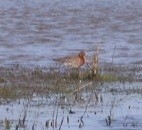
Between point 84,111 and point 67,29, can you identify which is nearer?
point 84,111

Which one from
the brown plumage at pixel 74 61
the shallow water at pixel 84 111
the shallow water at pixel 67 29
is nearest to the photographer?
the shallow water at pixel 84 111

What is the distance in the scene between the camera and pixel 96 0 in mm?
37156

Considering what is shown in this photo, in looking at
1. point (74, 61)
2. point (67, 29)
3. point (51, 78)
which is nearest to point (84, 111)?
point (51, 78)

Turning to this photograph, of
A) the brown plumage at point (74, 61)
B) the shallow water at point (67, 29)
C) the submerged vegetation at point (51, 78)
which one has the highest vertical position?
the shallow water at point (67, 29)

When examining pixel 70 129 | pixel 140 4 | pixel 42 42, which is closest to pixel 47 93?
pixel 70 129

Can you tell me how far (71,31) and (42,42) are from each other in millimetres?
2763

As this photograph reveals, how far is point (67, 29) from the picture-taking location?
25.9m

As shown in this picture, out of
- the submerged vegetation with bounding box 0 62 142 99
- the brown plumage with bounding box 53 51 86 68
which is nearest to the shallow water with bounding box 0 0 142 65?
the submerged vegetation with bounding box 0 62 142 99

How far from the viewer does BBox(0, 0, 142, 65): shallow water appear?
1986 cm

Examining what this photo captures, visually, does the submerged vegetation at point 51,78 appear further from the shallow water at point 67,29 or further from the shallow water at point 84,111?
the shallow water at point 67,29

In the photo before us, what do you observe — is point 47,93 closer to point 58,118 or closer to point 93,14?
point 58,118

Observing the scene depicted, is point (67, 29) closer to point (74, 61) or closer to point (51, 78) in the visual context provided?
point (74, 61)

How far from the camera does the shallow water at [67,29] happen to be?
19.9 m

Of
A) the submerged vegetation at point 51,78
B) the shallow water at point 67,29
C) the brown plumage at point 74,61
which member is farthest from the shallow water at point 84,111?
the shallow water at point 67,29
